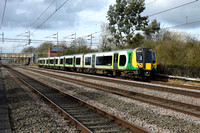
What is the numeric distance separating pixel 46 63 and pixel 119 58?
33.9 m

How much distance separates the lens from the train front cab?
1627cm

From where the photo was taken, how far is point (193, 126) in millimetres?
5355

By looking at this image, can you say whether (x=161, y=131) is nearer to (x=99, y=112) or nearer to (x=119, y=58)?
(x=99, y=112)

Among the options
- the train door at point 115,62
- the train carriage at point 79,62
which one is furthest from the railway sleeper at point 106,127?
the train carriage at point 79,62

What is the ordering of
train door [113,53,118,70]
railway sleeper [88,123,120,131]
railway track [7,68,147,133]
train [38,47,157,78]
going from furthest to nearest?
train door [113,53,118,70], train [38,47,157,78], railway sleeper [88,123,120,131], railway track [7,68,147,133]

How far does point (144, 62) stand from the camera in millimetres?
16406

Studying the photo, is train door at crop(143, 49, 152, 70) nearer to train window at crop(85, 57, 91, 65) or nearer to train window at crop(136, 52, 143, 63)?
train window at crop(136, 52, 143, 63)

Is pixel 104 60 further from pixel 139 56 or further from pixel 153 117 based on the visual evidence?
pixel 153 117

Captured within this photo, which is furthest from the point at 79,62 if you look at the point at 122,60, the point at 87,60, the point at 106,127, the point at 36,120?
the point at 106,127

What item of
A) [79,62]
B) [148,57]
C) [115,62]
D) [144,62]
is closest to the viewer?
[144,62]

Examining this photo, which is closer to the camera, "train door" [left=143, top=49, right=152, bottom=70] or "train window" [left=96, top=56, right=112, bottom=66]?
"train door" [left=143, top=49, right=152, bottom=70]

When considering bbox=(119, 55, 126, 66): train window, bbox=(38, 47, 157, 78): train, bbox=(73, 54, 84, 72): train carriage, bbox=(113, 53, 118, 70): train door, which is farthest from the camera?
bbox=(73, 54, 84, 72): train carriage

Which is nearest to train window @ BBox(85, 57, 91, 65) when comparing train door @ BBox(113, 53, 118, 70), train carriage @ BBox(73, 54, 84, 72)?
train carriage @ BBox(73, 54, 84, 72)

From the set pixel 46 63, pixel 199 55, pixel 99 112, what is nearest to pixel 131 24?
pixel 199 55
